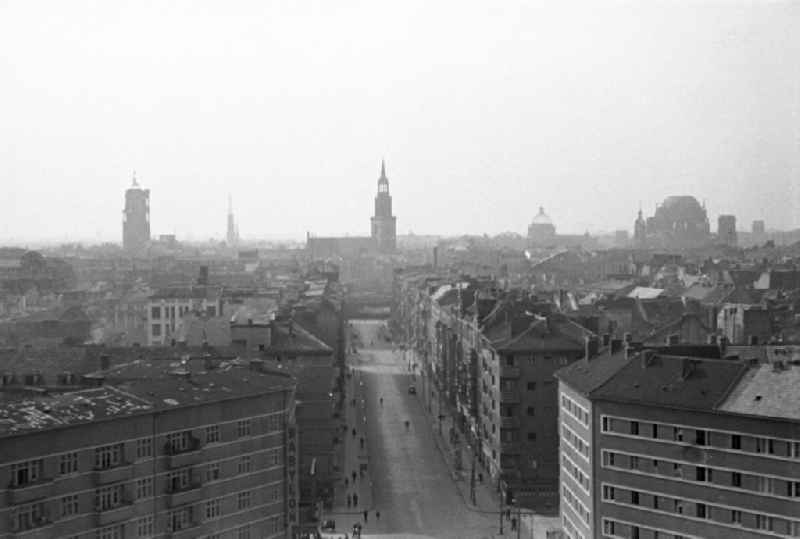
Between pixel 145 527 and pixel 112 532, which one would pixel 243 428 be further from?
pixel 112 532

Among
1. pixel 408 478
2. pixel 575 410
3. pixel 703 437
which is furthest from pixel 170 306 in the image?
pixel 703 437

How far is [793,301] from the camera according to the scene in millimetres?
108625

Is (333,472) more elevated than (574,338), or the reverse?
(574,338)

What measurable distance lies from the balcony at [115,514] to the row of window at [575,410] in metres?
19.0

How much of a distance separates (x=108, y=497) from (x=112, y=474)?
0.79 metres

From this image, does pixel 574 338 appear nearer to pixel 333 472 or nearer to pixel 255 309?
pixel 333 472

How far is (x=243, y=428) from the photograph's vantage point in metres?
49.9

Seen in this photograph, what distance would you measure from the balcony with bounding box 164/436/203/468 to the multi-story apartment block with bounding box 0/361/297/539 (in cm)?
4

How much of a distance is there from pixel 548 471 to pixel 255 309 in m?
37.7

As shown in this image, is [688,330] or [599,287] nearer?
[688,330]

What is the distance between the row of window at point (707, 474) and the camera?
44.6m

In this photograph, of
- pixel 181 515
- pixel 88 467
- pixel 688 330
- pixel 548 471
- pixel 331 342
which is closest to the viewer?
pixel 88 467

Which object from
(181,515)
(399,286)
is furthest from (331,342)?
(399,286)

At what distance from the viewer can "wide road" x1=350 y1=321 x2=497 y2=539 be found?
65750mm
